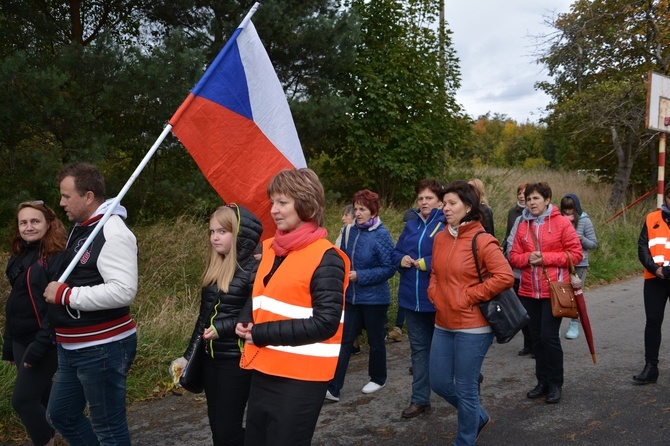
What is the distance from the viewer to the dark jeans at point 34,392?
12.0ft

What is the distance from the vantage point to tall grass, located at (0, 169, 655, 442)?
18.4ft

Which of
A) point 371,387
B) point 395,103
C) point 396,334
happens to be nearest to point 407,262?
point 371,387

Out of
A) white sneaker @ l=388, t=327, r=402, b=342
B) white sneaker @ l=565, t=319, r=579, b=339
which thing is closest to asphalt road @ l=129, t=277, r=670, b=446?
white sneaker @ l=565, t=319, r=579, b=339

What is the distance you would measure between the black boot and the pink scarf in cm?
420

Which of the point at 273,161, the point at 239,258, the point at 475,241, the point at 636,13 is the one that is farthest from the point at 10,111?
the point at 636,13

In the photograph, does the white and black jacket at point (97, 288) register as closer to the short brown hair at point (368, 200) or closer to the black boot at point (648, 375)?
the short brown hair at point (368, 200)

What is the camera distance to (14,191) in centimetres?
757

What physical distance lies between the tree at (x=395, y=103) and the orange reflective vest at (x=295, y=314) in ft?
33.4

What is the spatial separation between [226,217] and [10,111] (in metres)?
5.15

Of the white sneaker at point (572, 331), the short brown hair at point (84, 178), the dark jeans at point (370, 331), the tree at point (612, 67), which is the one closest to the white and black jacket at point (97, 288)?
the short brown hair at point (84, 178)

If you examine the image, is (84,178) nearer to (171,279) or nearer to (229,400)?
(229,400)

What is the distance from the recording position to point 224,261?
3334 mm

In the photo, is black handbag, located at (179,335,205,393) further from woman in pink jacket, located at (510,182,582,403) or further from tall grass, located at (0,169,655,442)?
woman in pink jacket, located at (510,182,582,403)

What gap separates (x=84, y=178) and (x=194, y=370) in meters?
1.24
